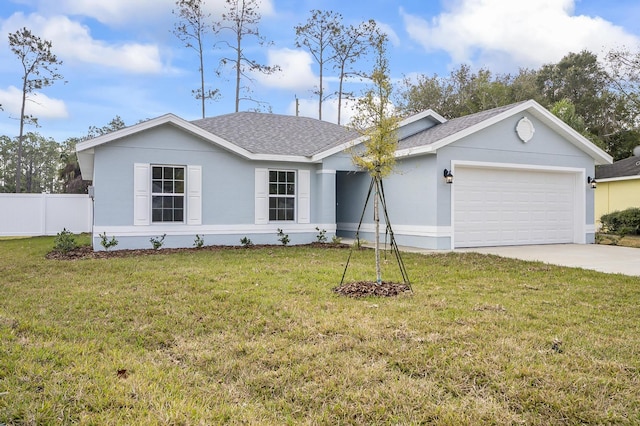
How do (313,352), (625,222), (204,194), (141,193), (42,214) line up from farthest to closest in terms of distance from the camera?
(42,214), (625,222), (204,194), (141,193), (313,352)

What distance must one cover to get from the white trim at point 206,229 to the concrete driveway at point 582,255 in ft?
14.8

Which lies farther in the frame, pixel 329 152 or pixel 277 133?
pixel 277 133

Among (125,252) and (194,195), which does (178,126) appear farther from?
(125,252)

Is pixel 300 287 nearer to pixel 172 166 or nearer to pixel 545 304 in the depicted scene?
pixel 545 304

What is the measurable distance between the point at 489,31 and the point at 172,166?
1573cm

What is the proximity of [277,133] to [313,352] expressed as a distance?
40.5 feet

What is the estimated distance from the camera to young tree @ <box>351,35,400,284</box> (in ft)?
21.6

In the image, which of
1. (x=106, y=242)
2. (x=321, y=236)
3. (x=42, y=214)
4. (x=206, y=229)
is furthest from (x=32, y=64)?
(x=321, y=236)

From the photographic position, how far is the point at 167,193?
39.8ft

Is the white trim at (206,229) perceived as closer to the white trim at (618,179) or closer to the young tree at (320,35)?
the white trim at (618,179)

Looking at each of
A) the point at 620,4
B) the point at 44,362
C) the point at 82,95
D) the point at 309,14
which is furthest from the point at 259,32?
the point at 44,362

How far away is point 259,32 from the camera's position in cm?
2458

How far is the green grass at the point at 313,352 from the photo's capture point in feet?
9.70

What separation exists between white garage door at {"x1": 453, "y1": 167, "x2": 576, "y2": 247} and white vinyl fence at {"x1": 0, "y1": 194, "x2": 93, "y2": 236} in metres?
15.3
